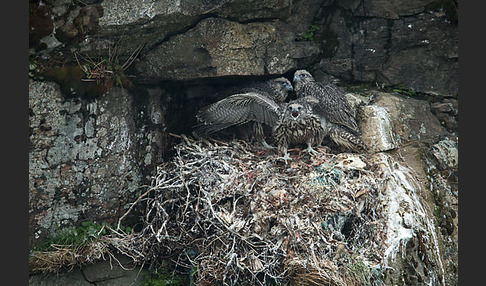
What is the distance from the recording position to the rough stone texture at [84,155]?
23.6 feet

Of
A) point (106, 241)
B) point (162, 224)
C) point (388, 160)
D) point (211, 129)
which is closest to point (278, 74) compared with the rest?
point (211, 129)

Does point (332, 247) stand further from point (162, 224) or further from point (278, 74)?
point (278, 74)

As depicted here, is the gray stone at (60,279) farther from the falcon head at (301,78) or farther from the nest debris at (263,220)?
the falcon head at (301,78)

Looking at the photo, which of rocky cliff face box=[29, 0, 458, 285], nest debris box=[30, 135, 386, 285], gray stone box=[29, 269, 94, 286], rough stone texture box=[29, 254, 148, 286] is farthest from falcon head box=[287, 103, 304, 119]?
gray stone box=[29, 269, 94, 286]

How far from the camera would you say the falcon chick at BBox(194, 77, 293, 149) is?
763 cm

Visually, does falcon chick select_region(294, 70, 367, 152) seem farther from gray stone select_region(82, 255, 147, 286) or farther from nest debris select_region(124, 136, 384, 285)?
gray stone select_region(82, 255, 147, 286)

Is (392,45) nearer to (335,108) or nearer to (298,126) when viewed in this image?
(335,108)

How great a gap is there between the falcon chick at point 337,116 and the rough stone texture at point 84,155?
1.96 meters

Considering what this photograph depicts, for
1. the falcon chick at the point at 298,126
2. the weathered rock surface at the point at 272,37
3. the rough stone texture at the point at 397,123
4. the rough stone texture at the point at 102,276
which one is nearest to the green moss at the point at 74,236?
the rough stone texture at the point at 102,276

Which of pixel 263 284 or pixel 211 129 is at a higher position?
pixel 211 129

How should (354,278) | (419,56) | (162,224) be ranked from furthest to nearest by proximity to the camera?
(419,56) → (162,224) → (354,278)

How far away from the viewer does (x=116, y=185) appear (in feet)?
24.7

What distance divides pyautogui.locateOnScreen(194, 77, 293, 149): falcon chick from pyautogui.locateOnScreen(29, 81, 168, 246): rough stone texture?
674 mm

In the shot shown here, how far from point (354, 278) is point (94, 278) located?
283 centimetres
